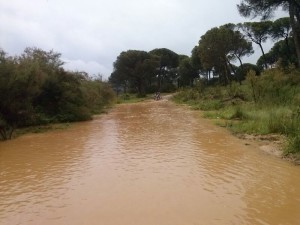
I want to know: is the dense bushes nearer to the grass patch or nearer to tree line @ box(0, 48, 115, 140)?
tree line @ box(0, 48, 115, 140)

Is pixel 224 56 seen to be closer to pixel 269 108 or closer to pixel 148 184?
pixel 269 108

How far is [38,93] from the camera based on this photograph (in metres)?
19.5

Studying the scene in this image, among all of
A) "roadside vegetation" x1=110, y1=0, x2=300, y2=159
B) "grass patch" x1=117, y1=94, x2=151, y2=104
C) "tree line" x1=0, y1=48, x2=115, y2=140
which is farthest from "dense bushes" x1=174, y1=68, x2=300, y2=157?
"grass patch" x1=117, y1=94, x2=151, y2=104

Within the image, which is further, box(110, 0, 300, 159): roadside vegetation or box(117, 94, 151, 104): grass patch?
box(117, 94, 151, 104): grass patch

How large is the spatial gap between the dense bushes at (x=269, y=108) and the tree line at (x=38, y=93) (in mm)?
9242

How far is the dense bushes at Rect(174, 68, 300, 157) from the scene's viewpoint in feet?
41.0

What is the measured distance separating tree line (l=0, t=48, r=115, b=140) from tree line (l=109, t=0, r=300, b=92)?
1391 cm

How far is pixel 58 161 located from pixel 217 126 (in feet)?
30.9

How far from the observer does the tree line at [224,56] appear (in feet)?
92.5

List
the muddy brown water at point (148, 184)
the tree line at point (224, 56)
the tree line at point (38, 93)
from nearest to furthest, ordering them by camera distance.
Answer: the muddy brown water at point (148, 184) < the tree line at point (38, 93) < the tree line at point (224, 56)

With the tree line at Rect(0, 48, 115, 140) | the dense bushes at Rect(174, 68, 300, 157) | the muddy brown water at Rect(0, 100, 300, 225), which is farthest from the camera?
the tree line at Rect(0, 48, 115, 140)

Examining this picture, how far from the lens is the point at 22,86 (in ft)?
53.4

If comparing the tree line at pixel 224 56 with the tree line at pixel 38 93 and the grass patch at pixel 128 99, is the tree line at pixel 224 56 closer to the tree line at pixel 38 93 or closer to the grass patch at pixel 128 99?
the grass patch at pixel 128 99

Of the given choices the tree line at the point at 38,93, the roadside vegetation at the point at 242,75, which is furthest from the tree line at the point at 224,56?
the tree line at the point at 38,93
